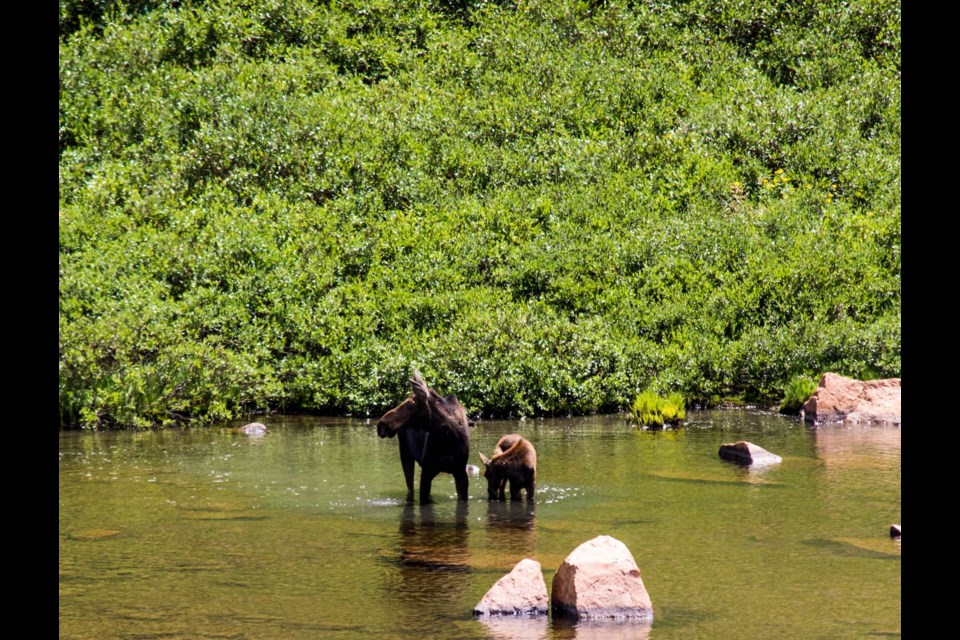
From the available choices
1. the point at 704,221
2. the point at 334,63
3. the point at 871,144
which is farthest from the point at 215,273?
the point at 871,144

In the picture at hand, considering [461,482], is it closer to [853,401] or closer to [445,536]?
[445,536]

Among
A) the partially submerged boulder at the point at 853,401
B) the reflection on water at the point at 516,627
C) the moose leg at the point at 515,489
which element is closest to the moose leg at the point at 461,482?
the moose leg at the point at 515,489

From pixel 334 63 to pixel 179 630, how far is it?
2504 cm

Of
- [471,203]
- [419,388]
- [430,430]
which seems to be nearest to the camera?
[419,388]

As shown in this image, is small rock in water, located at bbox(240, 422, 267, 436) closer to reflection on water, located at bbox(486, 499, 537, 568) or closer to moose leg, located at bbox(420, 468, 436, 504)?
moose leg, located at bbox(420, 468, 436, 504)

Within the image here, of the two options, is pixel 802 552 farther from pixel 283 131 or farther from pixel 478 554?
pixel 283 131

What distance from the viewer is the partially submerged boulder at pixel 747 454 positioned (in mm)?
13031

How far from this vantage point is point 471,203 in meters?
23.4

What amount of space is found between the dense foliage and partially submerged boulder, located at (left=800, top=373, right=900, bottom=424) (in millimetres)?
1631

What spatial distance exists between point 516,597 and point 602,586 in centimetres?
53

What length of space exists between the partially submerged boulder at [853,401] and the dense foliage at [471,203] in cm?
163

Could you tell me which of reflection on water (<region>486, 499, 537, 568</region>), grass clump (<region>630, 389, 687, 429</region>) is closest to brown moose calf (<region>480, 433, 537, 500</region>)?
reflection on water (<region>486, 499, 537, 568</region>)

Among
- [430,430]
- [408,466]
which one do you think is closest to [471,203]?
[408,466]

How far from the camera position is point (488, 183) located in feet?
Answer: 81.7
